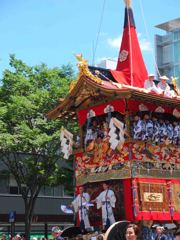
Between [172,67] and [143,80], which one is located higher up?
[172,67]

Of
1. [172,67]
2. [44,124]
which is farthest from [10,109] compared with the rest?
[172,67]

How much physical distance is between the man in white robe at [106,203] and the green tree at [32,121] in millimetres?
8173

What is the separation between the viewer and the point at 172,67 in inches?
2152

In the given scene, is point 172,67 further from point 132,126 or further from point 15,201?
point 132,126

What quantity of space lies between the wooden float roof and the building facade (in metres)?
41.3

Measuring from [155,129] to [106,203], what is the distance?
234 cm

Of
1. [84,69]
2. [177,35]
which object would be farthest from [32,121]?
[177,35]

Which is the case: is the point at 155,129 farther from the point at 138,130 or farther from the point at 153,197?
the point at 153,197

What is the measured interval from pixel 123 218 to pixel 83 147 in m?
2.59

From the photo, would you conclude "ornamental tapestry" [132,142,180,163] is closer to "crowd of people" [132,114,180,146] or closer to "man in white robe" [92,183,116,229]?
"crowd of people" [132,114,180,146]

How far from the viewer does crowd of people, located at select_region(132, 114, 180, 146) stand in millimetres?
12297

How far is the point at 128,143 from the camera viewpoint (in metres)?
12.3

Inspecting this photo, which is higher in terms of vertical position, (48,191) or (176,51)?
(176,51)

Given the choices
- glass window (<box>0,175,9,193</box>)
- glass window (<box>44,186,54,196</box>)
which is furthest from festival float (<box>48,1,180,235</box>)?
glass window (<box>44,186,54,196</box>)
